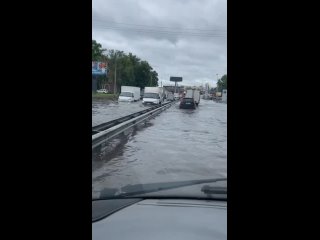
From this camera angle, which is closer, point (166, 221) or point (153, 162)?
point (166, 221)

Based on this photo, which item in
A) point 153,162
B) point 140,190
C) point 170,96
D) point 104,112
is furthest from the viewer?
point 170,96

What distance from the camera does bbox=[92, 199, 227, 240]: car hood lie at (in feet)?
9.36

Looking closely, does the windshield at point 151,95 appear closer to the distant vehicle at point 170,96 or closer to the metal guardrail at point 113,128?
the metal guardrail at point 113,128

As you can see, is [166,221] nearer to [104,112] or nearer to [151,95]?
[104,112]

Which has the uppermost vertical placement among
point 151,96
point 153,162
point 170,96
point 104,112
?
point 170,96

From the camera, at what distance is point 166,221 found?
3.22m

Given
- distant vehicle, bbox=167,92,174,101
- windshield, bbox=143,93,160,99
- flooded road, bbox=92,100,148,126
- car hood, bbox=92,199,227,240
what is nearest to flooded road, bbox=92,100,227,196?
flooded road, bbox=92,100,148,126

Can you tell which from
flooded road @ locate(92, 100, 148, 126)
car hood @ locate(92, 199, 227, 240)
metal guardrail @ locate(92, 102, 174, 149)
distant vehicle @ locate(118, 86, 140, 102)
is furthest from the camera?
distant vehicle @ locate(118, 86, 140, 102)

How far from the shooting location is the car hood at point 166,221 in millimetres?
2854

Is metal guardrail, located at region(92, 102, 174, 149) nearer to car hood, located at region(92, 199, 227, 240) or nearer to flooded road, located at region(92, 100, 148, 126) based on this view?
flooded road, located at region(92, 100, 148, 126)

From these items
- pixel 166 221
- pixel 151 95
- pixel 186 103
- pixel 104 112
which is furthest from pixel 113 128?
pixel 186 103

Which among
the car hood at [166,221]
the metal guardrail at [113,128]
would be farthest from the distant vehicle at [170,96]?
the car hood at [166,221]
